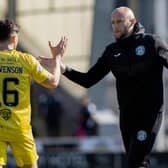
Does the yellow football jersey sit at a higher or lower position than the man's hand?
lower

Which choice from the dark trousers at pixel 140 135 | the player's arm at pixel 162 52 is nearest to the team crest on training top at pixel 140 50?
the player's arm at pixel 162 52

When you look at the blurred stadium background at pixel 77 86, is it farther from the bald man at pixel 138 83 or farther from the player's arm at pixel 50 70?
the player's arm at pixel 50 70

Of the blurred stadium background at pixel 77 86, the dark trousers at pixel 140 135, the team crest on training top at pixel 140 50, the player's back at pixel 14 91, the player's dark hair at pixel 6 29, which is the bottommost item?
the blurred stadium background at pixel 77 86

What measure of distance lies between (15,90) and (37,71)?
28 centimetres

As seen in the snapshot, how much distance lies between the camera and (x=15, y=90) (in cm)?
862

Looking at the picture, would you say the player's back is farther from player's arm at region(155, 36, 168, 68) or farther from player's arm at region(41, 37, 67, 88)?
player's arm at region(155, 36, 168, 68)

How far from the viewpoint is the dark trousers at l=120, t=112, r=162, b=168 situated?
903 centimetres

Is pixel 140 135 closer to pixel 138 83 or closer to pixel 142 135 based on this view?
pixel 142 135

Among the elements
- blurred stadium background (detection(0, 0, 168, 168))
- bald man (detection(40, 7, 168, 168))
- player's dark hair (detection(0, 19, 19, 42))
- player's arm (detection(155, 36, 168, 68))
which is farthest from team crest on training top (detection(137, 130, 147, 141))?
blurred stadium background (detection(0, 0, 168, 168))

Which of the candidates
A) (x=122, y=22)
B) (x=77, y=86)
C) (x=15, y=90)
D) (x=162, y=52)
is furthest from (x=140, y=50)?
(x=77, y=86)

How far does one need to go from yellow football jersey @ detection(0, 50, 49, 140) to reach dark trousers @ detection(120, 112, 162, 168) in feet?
3.54

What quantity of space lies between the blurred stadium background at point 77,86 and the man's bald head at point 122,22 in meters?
4.92

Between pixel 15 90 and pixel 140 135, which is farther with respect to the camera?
pixel 140 135

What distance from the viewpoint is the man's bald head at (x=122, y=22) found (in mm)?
9055
